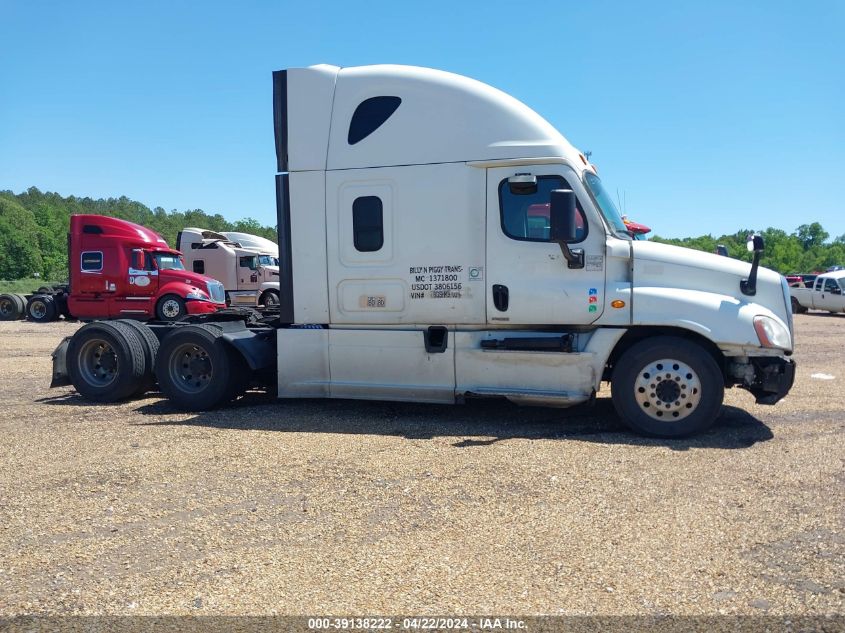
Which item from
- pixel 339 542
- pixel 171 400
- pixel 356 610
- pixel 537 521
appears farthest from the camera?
pixel 171 400

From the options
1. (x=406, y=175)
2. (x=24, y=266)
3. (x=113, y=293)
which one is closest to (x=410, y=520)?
(x=406, y=175)

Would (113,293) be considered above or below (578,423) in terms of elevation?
above

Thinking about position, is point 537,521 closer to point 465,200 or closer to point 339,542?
point 339,542

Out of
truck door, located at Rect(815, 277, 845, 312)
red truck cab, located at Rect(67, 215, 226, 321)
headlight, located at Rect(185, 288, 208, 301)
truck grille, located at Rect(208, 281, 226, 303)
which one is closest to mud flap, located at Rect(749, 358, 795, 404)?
red truck cab, located at Rect(67, 215, 226, 321)

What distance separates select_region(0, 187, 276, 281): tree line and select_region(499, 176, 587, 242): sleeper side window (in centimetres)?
4940

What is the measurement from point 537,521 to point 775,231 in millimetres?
128893

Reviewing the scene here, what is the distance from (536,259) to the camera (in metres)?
6.75

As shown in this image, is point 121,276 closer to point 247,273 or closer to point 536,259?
point 247,273

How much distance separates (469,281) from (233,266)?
20681mm

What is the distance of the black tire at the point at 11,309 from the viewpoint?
25.2m

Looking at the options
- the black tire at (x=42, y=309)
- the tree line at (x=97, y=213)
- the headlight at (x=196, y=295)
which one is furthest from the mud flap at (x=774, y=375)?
the tree line at (x=97, y=213)

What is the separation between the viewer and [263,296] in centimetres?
2547

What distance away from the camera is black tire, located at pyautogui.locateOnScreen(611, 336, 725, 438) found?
6.23 meters

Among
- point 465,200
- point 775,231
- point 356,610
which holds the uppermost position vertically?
point 775,231
